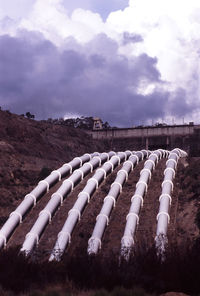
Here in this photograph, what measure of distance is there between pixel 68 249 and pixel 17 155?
101 feet

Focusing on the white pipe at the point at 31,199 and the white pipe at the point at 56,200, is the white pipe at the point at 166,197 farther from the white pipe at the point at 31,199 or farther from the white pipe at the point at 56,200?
the white pipe at the point at 31,199

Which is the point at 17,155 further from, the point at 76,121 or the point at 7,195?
the point at 76,121

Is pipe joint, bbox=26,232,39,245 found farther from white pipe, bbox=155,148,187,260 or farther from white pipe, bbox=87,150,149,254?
white pipe, bbox=155,148,187,260

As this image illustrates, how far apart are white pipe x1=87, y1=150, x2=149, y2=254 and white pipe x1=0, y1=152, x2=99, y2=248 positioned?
19.5ft

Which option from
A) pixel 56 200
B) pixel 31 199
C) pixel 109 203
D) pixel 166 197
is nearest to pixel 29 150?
pixel 31 199

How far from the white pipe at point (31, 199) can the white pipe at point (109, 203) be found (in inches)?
234

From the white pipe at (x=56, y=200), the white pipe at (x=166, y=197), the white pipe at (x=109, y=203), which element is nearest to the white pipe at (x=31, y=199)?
the white pipe at (x=56, y=200)

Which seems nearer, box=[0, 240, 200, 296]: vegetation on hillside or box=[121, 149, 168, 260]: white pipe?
box=[0, 240, 200, 296]: vegetation on hillside

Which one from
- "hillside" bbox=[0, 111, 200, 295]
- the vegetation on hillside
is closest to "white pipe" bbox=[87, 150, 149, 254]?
"hillside" bbox=[0, 111, 200, 295]

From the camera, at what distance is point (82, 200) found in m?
42.0

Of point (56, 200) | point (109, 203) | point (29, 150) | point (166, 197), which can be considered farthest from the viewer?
point (29, 150)

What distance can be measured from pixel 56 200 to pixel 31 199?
2.64 m

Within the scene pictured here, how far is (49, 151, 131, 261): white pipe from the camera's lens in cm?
3525

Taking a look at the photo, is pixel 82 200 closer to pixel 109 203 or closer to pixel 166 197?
pixel 109 203
